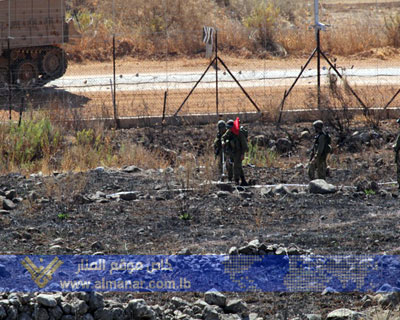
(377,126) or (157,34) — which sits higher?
(157,34)

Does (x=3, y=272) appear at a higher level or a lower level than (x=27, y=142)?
lower

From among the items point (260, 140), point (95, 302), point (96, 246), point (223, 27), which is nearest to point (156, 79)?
point (223, 27)

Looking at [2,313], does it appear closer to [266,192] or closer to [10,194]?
[10,194]

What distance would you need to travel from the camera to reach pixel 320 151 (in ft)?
42.2

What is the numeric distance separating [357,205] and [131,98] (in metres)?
9.79

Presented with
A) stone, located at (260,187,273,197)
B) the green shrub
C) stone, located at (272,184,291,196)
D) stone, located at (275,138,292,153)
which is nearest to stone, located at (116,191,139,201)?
stone, located at (260,187,273,197)

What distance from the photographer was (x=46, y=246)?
31.5 ft

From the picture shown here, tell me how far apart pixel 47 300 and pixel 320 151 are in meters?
6.19

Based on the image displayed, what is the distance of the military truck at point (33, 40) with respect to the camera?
21.4 metres

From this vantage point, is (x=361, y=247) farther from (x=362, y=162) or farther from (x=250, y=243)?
(x=362, y=162)

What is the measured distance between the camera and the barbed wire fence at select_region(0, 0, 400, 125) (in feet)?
61.7

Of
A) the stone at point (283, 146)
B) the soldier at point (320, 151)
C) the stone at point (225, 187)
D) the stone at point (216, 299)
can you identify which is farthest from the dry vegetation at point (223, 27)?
the stone at point (216, 299)

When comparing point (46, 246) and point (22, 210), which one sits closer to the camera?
point (46, 246)

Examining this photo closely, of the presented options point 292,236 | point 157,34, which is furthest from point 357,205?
point 157,34
